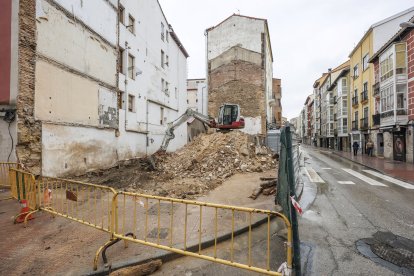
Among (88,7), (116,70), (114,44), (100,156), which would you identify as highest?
(88,7)

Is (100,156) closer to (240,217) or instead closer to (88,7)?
(88,7)

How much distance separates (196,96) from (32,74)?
3448 centimetres

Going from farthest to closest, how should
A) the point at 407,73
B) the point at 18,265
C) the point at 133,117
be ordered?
1. the point at 407,73
2. the point at 133,117
3. the point at 18,265

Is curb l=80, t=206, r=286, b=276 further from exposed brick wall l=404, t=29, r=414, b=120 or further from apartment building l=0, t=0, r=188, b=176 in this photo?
exposed brick wall l=404, t=29, r=414, b=120

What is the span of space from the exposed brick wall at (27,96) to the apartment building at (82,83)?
3 centimetres

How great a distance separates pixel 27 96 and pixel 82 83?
9.99ft

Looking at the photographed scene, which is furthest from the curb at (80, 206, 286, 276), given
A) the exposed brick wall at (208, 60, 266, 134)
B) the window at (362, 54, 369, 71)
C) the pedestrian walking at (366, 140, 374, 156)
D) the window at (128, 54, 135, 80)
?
the window at (362, 54, 369, 71)

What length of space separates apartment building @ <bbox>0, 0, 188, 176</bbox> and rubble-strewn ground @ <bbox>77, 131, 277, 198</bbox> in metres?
1.81

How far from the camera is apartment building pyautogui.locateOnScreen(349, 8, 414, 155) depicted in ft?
79.1

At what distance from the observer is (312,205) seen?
7051mm

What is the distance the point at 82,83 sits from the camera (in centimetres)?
1140

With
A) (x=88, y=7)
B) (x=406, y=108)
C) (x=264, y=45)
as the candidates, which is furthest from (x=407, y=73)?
(x=88, y=7)

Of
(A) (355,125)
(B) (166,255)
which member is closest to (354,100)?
(A) (355,125)

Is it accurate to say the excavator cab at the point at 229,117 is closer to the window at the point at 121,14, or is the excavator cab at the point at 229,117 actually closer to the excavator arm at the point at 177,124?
the excavator arm at the point at 177,124
